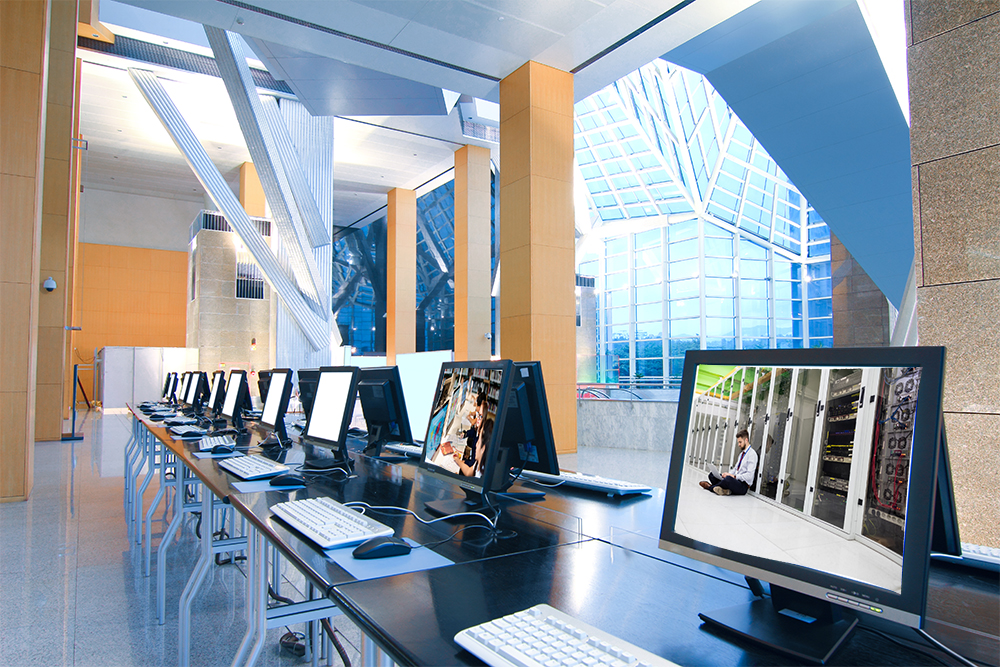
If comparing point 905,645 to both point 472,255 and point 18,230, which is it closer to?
point 18,230

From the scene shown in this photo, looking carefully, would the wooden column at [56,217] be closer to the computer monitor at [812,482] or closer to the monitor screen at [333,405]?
the monitor screen at [333,405]

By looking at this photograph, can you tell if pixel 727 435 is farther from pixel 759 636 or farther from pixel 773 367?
pixel 759 636

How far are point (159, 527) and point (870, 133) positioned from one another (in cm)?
998

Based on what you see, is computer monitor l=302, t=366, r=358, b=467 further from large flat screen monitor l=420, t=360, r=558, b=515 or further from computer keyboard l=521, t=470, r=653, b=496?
computer keyboard l=521, t=470, r=653, b=496

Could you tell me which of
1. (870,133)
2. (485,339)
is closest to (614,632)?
(870,133)

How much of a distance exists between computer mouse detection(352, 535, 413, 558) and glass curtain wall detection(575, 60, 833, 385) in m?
15.6

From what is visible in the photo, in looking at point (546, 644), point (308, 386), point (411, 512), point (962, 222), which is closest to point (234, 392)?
point (308, 386)

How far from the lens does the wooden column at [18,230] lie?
5.18m

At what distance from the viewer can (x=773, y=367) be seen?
3.48ft

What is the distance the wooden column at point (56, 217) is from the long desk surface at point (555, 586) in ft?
29.3

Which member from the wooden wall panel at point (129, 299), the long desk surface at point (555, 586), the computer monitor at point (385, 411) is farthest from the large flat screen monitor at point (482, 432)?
the wooden wall panel at point (129, 299)

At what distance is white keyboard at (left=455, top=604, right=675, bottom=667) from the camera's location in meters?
0.84

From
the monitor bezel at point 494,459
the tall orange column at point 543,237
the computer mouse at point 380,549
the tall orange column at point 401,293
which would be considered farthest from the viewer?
the tall orange column at point 401,293

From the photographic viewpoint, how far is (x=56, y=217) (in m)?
9.51
